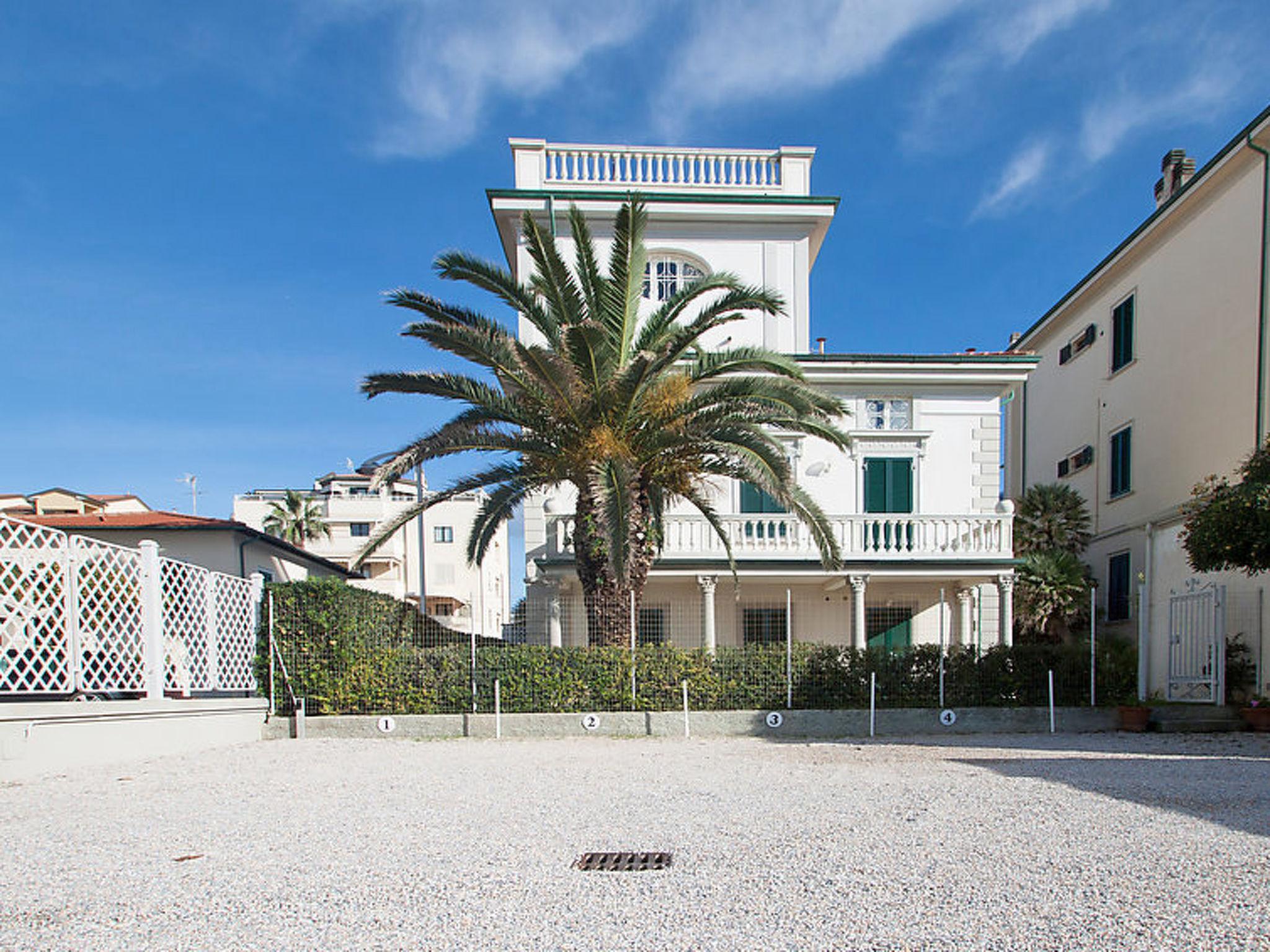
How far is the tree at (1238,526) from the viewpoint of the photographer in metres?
10.6

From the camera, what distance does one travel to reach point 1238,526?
1077 cm

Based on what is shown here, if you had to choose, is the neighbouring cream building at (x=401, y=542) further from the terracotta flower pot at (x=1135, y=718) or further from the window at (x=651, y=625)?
the terracotta flower pot at (x=1135, y=718)

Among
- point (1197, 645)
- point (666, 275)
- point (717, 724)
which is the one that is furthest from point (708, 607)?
point (666, 275)

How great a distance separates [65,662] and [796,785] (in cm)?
754

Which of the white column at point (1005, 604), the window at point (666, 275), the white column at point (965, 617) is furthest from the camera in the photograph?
the window at point (666, 275)

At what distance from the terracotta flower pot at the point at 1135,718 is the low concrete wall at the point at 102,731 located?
12752 mm

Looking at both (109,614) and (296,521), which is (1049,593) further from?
(296,521)

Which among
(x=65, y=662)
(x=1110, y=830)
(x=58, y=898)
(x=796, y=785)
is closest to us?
(x=58, y=898)

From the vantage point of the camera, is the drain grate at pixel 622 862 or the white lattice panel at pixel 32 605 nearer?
the drain grate at pixel 622 862

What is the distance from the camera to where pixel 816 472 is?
18.0 metres

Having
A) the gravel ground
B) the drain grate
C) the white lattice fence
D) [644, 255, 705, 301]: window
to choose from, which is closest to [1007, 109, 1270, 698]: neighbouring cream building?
the gravel ground

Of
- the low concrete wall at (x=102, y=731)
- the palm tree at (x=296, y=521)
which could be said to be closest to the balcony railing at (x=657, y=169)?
the low concrete wall at (x=102, y=731)

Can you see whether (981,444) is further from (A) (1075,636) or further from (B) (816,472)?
(A) (1075,636)

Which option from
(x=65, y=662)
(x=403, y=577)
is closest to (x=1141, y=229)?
(x=65, y=662)
